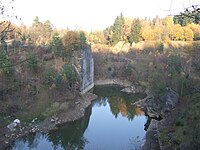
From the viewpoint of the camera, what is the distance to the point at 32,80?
886 inches

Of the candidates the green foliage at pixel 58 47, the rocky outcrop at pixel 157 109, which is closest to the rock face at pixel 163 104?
the rocky outcrop at pixel 157 109

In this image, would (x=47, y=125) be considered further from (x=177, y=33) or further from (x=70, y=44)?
(x=177, y=33)

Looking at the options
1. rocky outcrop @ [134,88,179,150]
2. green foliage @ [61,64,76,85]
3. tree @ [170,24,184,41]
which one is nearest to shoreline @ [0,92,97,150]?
green foliage @ [61,64,76,85]

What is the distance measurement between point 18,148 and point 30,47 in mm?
14426

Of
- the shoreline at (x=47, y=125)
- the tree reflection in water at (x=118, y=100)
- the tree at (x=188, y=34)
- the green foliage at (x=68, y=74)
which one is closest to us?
the shoreline at (x=47, y=125)

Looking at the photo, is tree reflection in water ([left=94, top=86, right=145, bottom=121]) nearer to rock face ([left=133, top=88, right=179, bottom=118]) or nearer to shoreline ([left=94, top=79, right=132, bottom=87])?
shoreline ([left=94, top=79, right=132, bottom=87])

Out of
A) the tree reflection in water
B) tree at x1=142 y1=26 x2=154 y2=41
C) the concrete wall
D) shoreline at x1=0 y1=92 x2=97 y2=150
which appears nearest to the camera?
shoreline at x1=0 y1=92 x2=97 y2=150

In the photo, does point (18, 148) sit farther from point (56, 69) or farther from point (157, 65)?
point (157, 65)

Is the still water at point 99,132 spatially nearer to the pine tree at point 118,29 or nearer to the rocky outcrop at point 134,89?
the rocky outcrop at point 134,89

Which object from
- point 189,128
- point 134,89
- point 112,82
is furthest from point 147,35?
point 189,128

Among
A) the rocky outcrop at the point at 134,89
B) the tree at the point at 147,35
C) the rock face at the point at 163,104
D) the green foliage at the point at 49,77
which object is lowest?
the rocky outcrop at the point at 134,89

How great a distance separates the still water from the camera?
1591 centimetres

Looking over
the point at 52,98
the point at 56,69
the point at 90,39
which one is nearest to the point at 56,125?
the point at 52,98

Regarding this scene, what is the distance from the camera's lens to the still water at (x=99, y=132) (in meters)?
15.9
